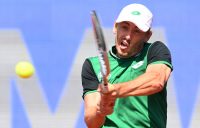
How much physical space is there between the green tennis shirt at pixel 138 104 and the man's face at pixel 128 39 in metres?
0.04

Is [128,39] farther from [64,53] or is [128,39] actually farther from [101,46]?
[64,53]

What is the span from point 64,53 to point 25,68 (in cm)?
37

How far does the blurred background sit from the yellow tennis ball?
0.05 m

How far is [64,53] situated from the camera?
5098mm

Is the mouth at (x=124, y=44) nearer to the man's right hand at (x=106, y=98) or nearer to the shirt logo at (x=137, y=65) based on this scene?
the shirt logo at (x=137, y=65)

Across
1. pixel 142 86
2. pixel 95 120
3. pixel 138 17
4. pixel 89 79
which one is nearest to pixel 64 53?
pixel 89 79

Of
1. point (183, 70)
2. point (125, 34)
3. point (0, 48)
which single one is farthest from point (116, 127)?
point (0, 48)

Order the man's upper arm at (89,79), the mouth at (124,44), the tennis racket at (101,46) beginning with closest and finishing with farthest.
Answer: the tennis racket at (101,46), the mouth at (124,44), the man's upper arm at (89,79)

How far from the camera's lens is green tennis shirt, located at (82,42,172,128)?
2990 millimetres

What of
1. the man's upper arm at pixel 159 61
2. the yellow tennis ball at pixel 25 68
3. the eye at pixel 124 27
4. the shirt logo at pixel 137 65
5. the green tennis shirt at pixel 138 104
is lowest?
the yellow tennis ball at pixel 25 68

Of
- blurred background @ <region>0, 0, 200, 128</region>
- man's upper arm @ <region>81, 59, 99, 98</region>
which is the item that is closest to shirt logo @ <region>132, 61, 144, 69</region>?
man's upper arm @ <region>81, 59, 99, 98</region>

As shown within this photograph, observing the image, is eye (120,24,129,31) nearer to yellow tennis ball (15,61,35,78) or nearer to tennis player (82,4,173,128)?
tennis player (82,4,173,128)

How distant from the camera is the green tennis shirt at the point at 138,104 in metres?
2.99

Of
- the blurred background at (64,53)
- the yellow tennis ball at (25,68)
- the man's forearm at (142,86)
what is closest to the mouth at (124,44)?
the man's forearm at (142,86)
